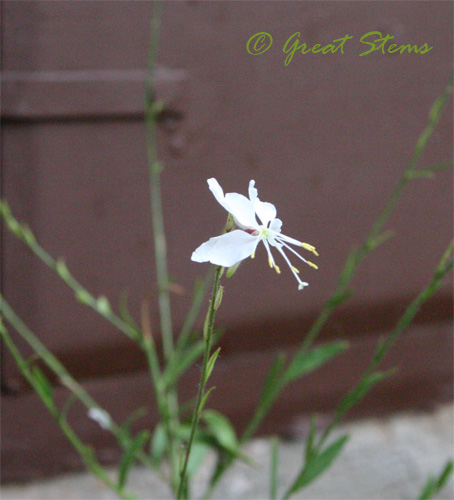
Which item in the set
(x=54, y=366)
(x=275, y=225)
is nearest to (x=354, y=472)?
(x=54, y=366)

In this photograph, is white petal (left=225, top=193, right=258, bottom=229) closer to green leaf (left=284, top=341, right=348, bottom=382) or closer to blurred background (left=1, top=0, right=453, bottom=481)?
green leaf (left=284, top=341, right=348, bottom=382)

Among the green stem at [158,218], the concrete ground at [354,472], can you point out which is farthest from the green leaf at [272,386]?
the concrete ground at [354,472]

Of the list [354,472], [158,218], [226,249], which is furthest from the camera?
[354,472]

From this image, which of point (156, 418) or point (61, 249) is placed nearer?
point (61, 249)

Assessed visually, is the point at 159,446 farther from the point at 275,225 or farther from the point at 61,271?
the point at 275,225

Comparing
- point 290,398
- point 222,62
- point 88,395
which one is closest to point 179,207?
point 222,62

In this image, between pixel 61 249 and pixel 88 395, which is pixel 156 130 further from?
pixel 88 395
